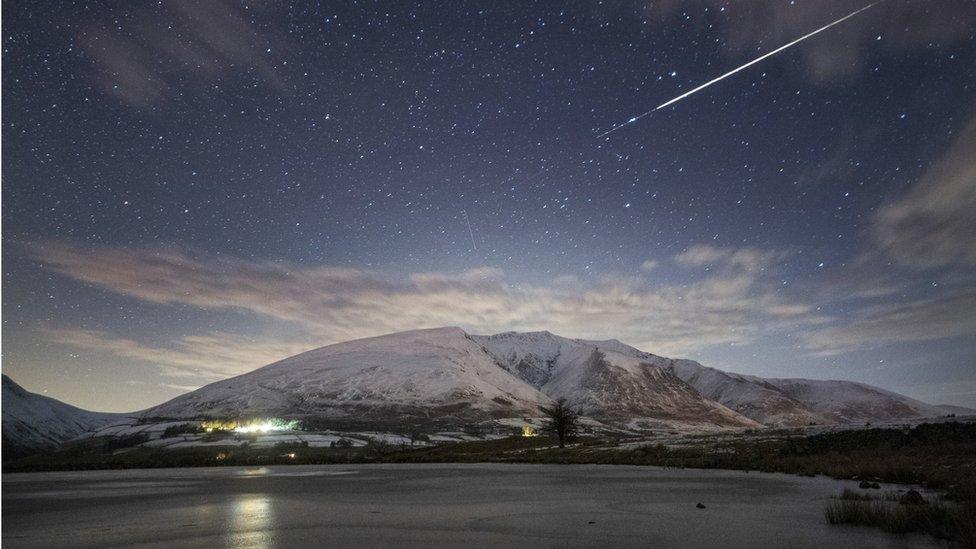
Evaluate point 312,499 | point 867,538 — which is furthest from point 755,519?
point 312,499

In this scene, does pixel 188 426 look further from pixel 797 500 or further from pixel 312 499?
pixel 797 500

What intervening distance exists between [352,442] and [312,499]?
356 feet

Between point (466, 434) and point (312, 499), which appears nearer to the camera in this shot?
point (312, 499)

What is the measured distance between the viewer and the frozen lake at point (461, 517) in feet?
45.2

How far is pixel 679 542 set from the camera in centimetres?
1316

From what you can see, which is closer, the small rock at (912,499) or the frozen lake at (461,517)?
the frozen lake at (461,517)

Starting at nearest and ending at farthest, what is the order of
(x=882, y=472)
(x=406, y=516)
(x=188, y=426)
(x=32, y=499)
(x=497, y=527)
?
(x=497, y=527) < (x=406, y=516) < (x=882, y=472) < (x=32, y=499) < (x=188, y=426)

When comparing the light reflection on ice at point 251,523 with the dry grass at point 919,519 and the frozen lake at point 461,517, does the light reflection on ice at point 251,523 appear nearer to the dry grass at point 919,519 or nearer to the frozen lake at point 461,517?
the frozen lake at point 461,517

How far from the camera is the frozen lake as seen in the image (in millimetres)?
13781

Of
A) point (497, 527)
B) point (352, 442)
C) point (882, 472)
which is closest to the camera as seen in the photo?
point (497, 527)

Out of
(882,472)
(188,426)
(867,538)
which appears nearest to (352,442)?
(188,426)

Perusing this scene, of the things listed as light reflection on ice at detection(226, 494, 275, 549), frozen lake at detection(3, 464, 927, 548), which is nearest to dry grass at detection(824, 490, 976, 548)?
frozen lake at detection(3, 464, 927, 548)

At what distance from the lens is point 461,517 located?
1764 centimetres

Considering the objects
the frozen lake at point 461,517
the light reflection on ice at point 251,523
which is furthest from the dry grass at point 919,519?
the light reflection on ice at point 251,523
